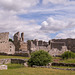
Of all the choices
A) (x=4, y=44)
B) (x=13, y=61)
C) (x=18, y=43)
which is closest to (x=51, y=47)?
(x=18, y=43)

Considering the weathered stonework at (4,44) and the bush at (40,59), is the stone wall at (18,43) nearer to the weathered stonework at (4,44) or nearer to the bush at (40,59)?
the weathered stonework at (4,44)

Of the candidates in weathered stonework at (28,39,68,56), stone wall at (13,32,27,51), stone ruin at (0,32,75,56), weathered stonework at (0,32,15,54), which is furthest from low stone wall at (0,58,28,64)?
stone wall at (13,32,27,51)

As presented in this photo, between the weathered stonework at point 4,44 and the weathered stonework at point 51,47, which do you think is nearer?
the weathered stonework at point 4,44

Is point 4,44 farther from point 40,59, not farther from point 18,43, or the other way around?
point 40,59

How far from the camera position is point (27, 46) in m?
57.3

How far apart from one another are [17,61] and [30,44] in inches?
1165

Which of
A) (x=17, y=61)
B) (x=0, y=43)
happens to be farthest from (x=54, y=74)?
(x=0, y=43)

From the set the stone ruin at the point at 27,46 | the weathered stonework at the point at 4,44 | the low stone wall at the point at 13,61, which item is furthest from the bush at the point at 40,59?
the weathered stonework at the point at 4,44

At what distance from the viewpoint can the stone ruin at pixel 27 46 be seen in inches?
1686

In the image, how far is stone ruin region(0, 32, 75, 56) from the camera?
42831mm

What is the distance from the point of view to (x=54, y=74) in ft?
42.9

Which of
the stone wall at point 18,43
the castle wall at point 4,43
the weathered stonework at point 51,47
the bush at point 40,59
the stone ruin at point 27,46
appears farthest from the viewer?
the stone wall at point 18,43

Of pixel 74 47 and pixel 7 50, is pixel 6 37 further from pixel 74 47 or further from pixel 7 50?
pixel 74 47

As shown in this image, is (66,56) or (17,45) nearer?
(66,56)
